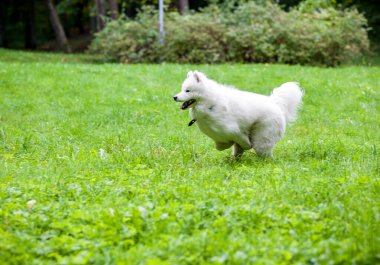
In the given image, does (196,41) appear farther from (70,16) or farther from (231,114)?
(70,16)

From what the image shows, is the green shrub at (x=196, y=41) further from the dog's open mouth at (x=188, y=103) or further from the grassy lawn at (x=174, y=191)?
the dog's open mouth at (x=188, y=103)

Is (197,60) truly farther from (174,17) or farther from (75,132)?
(75,132)

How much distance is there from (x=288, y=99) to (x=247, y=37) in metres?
12.8

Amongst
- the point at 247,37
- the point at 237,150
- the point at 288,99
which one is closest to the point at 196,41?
the point at 247,37

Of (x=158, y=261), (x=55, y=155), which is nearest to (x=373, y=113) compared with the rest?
(x=55, y=155)

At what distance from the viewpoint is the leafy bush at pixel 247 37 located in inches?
791

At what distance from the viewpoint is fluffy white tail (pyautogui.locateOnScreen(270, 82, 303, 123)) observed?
7.71 meters

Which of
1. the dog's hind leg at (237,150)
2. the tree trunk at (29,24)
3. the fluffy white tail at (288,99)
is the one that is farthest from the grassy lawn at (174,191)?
the tree trunk at (29,24)

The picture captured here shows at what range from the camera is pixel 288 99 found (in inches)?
304

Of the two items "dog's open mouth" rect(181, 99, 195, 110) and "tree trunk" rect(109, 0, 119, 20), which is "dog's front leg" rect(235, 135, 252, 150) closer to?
"dog's open mouth" rect(181, 99, 195, 110)

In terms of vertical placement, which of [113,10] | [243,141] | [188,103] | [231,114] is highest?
[113,10]

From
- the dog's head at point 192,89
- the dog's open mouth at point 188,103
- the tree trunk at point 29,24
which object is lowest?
the tree trunk at point 29,24

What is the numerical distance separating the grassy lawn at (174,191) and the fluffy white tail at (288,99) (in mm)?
566

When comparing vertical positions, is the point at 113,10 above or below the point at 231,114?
above
